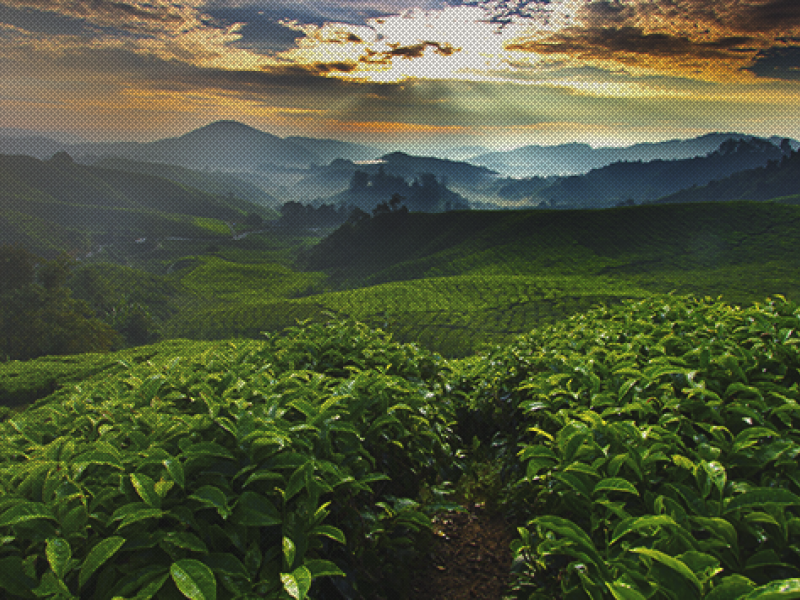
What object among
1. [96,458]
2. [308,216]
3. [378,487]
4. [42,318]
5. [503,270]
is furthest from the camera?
[308,216]

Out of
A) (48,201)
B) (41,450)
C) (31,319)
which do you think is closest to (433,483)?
(41,450)

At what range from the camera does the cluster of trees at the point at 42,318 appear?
48.1m

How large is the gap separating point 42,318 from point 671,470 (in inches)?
2570

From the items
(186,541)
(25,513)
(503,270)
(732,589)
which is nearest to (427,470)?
(186,541)

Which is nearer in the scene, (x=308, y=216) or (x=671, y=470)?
(x=671, y=470)

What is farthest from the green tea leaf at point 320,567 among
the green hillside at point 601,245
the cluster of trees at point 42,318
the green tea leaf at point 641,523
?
the cluster of trees at point 42,318

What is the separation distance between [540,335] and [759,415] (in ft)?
11.5

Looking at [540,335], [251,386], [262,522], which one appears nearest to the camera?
[262,522]

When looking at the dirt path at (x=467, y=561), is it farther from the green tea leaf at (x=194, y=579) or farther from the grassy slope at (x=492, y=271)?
the grassy slope at (x=492, y=271)

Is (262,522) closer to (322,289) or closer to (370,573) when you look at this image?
(370,573)

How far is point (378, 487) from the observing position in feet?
9.52

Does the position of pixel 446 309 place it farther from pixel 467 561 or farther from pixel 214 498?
pixel 214 498

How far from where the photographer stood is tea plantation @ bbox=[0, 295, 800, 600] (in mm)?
1771

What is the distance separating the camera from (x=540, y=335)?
236 inches
